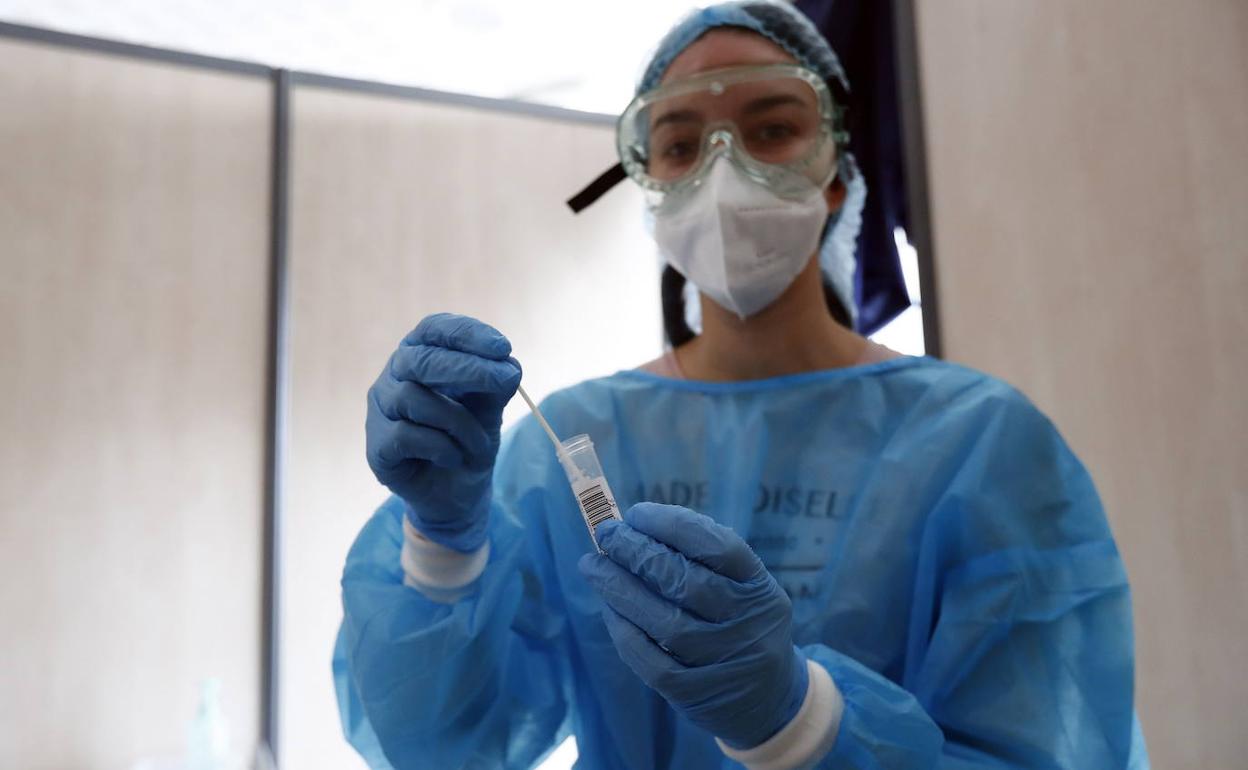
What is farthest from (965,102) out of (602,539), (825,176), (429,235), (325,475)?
(325,475)

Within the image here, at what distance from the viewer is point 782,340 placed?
3.13 ft

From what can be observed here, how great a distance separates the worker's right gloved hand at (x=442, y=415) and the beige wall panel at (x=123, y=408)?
1559 millimetres

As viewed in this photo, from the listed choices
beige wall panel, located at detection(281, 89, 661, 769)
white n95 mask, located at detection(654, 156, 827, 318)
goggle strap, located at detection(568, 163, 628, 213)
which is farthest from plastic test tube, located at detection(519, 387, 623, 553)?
beige wall panel, located at detection(281, 89, 661, 769)

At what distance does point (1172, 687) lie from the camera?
1.10 meters

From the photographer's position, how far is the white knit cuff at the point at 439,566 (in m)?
0.77

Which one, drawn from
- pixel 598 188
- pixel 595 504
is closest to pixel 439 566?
pixel 595 504

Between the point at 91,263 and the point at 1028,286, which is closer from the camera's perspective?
the point at 1028,286

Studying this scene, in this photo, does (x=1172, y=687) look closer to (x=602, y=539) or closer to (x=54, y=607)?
(x=602, y=539)

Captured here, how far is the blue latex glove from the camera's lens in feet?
1.87

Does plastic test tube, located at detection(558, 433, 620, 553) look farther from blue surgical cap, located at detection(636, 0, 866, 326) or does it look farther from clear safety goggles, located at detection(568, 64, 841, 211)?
blue surgical cap, located at detection(636, 0, 866, 326)

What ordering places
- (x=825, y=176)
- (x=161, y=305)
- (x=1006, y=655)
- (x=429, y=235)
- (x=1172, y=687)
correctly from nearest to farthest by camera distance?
(x=1006, y=655), (x=825, y=176), (x=1172, y=687), (x=161, y=305), (x=429, y=235)

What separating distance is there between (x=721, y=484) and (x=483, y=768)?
1.22 feet

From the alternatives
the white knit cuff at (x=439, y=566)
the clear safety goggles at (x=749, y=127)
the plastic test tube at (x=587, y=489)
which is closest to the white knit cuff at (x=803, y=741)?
the plastic test tube at (x=587, y=489)

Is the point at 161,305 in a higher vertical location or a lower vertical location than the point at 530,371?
higher
